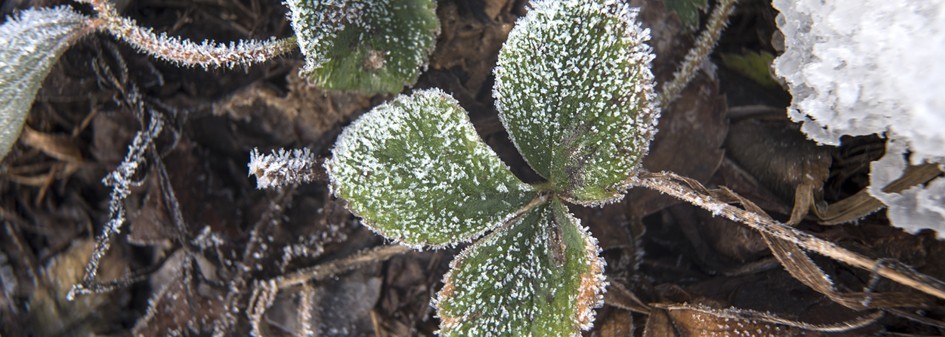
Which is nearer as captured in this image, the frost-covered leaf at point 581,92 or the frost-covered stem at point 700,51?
the frost-covered leaf at point 581,92

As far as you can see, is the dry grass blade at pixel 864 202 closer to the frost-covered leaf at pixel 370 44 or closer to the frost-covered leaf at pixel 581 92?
the frost-covered leaf at pixel 581 92

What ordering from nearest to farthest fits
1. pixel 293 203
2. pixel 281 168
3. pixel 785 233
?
pixel 785 233 → pixel 281 168 → pixel 293 203

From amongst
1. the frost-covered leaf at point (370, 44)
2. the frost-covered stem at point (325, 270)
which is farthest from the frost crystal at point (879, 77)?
the frost-covered stem at point (325, 270)

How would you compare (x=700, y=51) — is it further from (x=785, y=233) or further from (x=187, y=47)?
(x=187, y=47)

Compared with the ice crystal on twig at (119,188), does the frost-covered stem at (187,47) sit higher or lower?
higher

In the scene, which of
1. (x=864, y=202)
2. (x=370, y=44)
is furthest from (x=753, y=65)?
(x=370, y=44)

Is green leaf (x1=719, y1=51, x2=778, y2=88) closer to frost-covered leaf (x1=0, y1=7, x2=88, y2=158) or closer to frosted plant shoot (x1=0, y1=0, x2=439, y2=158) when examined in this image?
frosted plant shoot (x1=0, y1=0, x2=439, y2=158)

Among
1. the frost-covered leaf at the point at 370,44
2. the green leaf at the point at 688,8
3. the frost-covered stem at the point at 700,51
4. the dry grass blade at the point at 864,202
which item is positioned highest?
the green leaf at the point at 688,8
